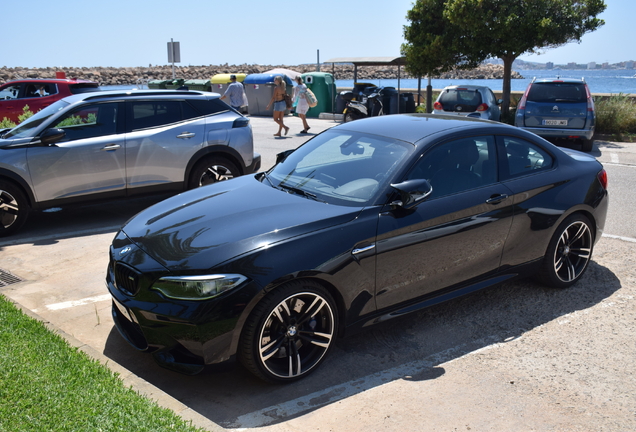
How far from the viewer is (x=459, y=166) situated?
4754 mm

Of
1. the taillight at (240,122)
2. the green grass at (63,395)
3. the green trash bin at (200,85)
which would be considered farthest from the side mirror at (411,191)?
the green trash bin at (200,85)

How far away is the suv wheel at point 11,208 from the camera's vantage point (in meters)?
7.11

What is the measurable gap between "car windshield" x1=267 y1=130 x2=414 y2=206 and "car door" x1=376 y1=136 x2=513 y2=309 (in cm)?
22

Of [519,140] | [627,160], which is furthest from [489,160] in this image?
[627,160]

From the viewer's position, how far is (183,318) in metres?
3.60

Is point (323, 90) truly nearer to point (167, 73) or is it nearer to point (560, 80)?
point (560, 80)

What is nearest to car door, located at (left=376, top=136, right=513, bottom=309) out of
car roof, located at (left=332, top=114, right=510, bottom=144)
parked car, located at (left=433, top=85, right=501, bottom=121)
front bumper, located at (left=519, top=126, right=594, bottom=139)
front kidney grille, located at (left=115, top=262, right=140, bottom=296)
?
car roof, located at (left=332, top=114, right=510, bottom=144)

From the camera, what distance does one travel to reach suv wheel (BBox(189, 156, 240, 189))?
830 centimetres

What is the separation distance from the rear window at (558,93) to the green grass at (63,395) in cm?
1274

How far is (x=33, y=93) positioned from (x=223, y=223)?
14.8 meters

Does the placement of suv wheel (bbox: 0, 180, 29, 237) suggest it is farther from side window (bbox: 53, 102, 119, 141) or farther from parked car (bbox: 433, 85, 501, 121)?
parked car (bbox: 433, 85, 501, 121)

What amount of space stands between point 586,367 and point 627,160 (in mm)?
10080

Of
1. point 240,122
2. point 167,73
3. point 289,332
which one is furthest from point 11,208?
point 167,73

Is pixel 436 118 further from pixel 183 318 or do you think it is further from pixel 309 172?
pixel 183 318
